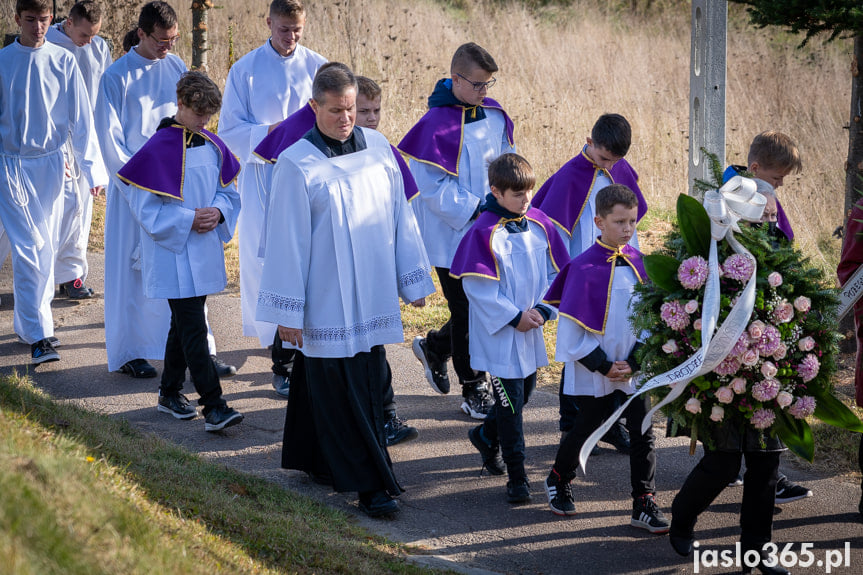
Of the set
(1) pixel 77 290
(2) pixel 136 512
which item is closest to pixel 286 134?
(2) pixel 136 512

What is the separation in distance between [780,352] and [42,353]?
555 centimetres

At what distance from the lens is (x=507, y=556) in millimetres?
4738

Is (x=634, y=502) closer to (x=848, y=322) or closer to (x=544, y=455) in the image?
(x=544, y=455)

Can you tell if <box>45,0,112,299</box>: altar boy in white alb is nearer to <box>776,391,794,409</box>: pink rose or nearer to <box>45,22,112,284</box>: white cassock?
<box>45,22,112,284</box>: white cassock

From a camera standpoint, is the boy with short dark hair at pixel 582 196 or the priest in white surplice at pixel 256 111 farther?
the priest in white surplice at pixel 256 111

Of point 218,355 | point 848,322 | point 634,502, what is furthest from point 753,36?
point 634,502

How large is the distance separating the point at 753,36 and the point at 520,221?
14550 millimetres

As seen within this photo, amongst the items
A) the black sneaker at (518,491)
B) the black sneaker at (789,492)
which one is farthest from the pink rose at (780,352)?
the black sneaker at (518,491)

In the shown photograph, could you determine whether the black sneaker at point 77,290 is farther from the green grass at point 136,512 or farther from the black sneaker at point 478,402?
the black sneaker at point 478,402

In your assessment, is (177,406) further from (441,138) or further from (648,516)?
(648,516)

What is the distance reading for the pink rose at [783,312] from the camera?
4.23m

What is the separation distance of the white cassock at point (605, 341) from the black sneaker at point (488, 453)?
0.79 meters

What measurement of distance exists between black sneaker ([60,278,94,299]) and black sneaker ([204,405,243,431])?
3.56 metres

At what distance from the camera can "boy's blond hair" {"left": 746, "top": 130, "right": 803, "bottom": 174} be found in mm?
5090
